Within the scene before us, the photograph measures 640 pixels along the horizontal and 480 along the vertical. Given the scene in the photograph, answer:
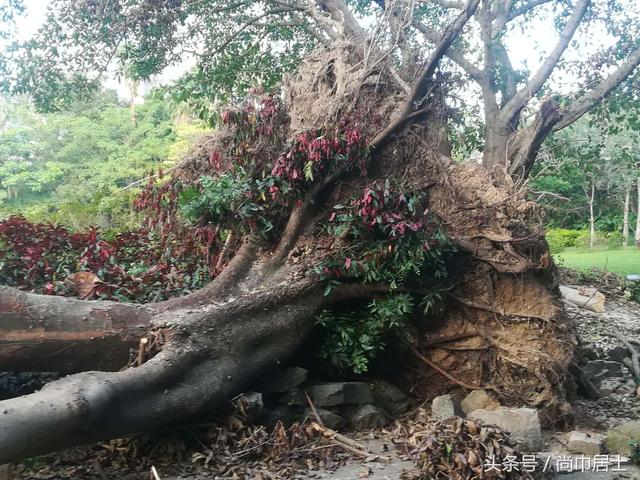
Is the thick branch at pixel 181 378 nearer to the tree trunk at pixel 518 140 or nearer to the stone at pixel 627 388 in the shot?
the tree trunk at pixel 518 140

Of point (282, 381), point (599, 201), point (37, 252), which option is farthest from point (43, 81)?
point (599, 201)

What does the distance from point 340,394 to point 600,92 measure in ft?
22.5

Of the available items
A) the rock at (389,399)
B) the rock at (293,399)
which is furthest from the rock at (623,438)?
the rock at (293,399)

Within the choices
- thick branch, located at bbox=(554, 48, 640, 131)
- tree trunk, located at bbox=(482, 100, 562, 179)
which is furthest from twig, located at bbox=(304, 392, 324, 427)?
thick branch, located at bbox=(554, 48, 640, 131)

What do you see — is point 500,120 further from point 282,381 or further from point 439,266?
point 282,381

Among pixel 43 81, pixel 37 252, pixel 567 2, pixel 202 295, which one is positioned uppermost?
pixel 567 2

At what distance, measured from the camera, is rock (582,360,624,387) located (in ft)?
28.2

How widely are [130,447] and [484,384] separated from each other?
423cm

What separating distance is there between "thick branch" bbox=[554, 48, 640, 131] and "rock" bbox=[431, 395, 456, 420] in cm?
552

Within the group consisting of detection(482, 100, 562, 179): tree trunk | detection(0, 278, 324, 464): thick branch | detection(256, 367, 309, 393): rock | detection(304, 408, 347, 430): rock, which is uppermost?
detection(482, 100, 562, 179): tree trunk

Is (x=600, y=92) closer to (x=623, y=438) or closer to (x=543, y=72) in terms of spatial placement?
(x=543, y=72)

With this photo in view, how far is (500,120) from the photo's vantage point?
9.88 metres

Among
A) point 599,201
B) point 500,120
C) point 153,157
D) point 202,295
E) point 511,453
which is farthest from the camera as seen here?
point 599,201

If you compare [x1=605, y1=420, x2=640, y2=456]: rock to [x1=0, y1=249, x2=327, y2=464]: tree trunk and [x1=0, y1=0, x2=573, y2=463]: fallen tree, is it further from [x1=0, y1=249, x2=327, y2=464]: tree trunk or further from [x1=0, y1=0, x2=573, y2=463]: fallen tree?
[x1=0, y1=249, x2=327, y2=464]: tree trunk
